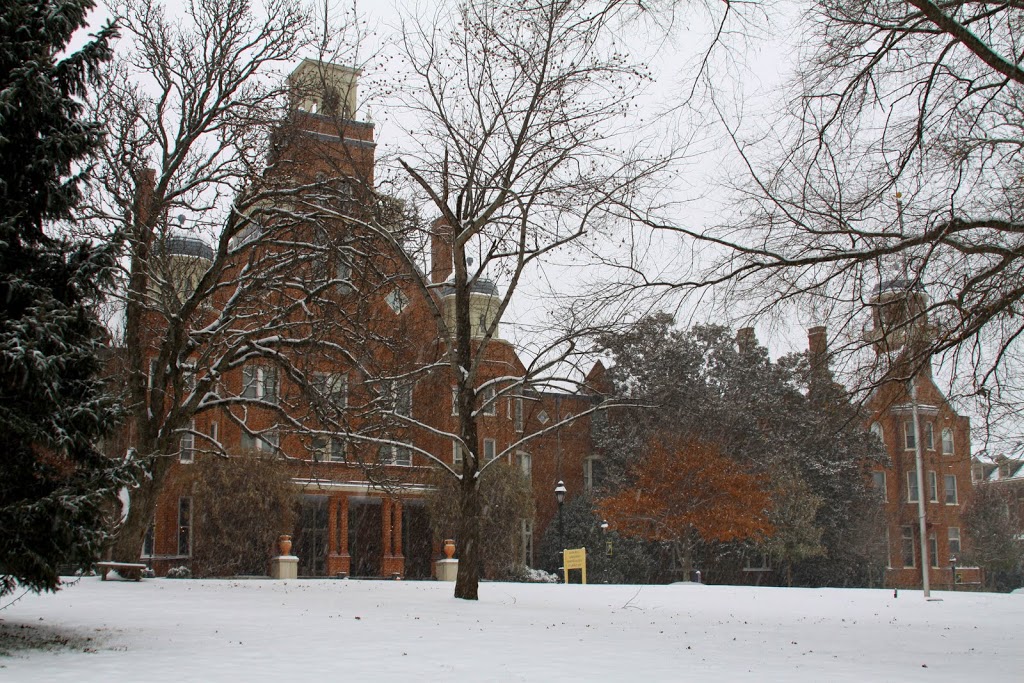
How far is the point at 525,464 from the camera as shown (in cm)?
4316

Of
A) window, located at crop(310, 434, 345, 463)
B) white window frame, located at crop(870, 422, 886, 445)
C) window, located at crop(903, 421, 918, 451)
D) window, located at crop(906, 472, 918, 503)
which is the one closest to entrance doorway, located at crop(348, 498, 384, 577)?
window, located at crop(310, 434, 345, 463)

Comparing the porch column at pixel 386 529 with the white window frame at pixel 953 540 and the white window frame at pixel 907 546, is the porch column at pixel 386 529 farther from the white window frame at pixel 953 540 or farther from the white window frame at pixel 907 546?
the white window frame at pixel 953 540

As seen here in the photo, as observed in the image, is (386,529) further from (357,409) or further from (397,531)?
(357,409)

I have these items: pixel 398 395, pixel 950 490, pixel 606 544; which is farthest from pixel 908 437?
pixel 398 395

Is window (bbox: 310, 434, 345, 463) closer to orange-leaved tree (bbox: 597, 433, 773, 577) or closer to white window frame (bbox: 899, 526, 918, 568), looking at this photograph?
orange-leaved tree (bbox: 597, 433, 773, 577)

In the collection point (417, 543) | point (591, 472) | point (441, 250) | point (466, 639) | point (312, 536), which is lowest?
point (466, 639)

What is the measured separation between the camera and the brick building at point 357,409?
1794 cm

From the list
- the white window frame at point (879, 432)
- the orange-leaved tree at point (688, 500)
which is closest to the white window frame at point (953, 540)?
the white window frame at point (879, 432)

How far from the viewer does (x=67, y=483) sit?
921cm

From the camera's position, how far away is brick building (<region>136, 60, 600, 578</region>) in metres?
17.9

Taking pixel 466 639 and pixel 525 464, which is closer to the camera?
pixel 466 639

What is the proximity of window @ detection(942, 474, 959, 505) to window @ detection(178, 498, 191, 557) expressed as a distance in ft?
135

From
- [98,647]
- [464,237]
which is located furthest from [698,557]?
[98,647]

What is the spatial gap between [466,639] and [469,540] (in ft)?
17.2
